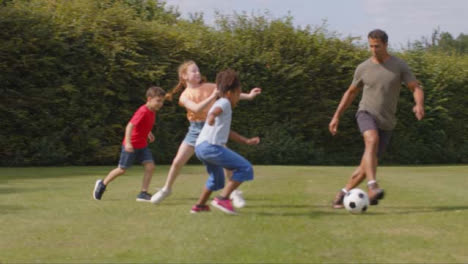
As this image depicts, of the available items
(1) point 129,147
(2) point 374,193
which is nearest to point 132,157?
(1) point 129,147

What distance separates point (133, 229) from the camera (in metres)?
7.11

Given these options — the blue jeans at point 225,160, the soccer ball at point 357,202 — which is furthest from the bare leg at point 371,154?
the blue jeans at point 225,160

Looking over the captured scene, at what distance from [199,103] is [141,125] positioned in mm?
1616

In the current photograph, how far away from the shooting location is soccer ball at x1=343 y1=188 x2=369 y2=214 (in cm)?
805

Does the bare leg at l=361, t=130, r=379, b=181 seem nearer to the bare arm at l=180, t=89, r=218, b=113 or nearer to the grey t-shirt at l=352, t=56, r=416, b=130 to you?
the grey t-shirt at l=352, t=56, r=416, b=130

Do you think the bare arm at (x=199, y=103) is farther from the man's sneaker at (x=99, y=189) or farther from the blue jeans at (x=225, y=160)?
the man's sneaker at (x=99, y=189)

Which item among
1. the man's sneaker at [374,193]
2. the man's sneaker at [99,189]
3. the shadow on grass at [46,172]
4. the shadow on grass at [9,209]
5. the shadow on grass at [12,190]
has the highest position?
the man's sneaker at [374,193]

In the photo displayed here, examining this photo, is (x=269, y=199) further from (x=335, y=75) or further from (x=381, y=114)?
(x=335, y=75)

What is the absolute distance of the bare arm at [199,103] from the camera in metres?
7.93

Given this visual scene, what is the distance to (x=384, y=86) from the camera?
839 cm

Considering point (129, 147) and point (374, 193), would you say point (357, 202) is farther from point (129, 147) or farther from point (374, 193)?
point (129, 147)

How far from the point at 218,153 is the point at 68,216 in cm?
196

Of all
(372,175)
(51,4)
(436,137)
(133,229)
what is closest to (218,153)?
(133,229)

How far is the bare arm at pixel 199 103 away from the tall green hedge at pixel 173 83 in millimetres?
9527
